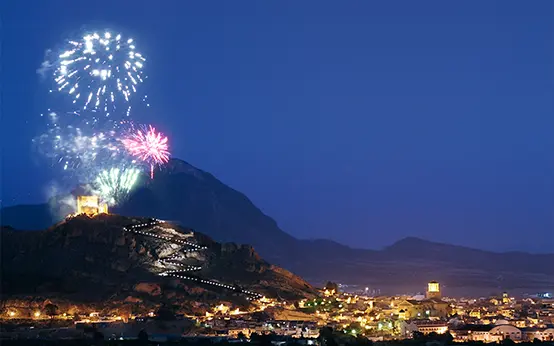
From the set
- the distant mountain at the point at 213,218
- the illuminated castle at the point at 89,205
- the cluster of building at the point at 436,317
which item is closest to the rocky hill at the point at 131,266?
the illuminated castle at the point at 89,205

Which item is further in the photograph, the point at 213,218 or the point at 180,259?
the point at 213,218

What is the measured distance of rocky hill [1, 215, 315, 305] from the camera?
297 ft

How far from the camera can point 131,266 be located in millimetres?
97750

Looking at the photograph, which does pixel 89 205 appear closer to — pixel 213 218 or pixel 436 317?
pixel 436 317

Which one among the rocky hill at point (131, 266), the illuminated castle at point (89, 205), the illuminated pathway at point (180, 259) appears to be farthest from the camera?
the illuminated castle at point (89, 205)

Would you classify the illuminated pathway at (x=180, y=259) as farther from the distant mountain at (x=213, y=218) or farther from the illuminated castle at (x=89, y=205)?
the distant mountain at (x=213, y=218)

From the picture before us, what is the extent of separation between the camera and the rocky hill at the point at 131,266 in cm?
9038

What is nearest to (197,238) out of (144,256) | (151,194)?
(144,256)

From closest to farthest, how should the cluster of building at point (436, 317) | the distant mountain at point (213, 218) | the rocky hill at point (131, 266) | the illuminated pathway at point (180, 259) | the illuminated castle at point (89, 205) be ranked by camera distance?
the cluster of building at point (436, 317) → the rocky hill at point (131, 266) → the illuminated pathway at point (180, 259) → the illuminated castle at point (89, 205) → the distant mountain at point (213, 218)

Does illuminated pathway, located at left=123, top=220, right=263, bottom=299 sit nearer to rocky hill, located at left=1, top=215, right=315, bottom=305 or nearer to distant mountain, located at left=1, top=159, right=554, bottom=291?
rocky hill, located at left=1, top=215, right=315, bottom=305

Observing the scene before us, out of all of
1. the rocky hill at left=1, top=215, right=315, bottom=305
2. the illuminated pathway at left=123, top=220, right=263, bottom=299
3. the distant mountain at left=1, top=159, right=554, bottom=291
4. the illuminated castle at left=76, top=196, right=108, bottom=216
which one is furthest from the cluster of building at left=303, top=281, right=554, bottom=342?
the distant mountain at left=1, top=159, right=554, bottom=291

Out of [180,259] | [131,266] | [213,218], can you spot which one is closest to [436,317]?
[180,259]

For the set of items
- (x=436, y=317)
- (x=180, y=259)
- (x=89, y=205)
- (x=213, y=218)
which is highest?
(x=213, y=218)

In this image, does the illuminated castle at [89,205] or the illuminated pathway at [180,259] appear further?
the illuminated castle at [89,205]
